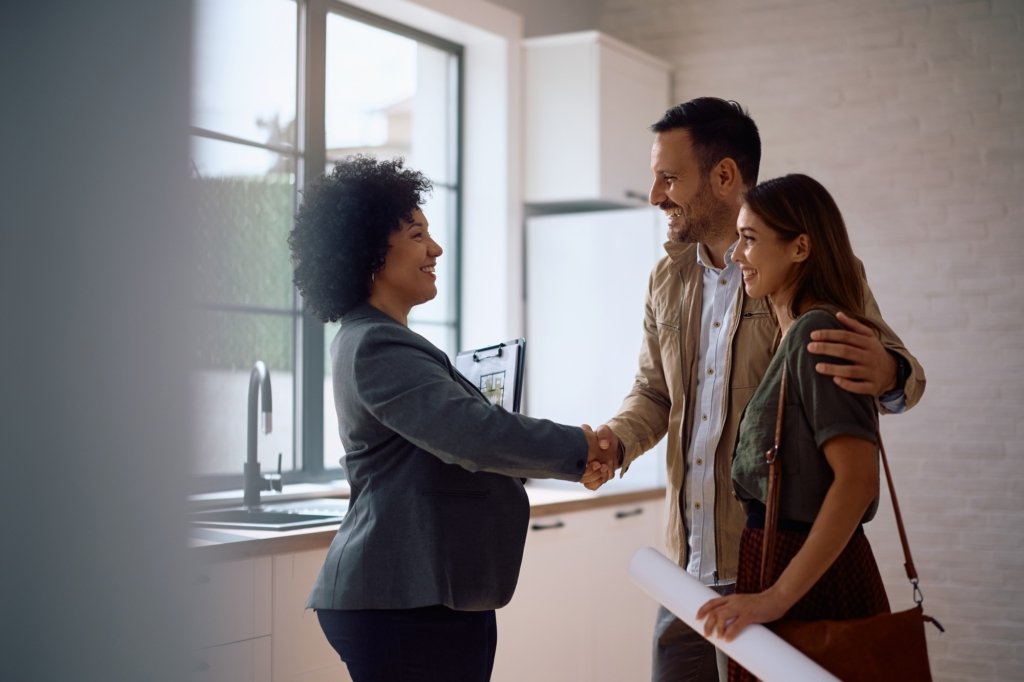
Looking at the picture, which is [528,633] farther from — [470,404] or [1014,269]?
[1014,269]

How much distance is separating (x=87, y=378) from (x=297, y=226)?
2.29 ft

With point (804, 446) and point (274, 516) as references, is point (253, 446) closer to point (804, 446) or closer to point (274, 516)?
point (274, 516)

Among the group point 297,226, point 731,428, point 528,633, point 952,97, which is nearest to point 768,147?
point 952,97

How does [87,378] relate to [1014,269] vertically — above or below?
below

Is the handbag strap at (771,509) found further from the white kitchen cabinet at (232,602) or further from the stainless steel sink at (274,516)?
the stainless steel sink at (274,516)

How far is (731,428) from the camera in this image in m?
2.15

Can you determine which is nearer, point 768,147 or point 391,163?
point 391,163

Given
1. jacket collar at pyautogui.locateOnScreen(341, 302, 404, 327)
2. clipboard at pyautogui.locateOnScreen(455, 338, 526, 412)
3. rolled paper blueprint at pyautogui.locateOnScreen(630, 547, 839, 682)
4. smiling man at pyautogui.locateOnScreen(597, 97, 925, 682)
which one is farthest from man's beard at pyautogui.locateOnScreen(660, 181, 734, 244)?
rolled paper blueprint at pyautogui.locateOnScreen(630, 547, 839, 682)

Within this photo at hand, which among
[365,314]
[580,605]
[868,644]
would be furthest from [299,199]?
[868,644]

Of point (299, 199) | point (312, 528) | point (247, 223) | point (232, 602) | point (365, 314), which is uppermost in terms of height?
point (299, 199)

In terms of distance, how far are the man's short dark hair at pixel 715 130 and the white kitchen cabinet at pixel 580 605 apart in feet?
4.60

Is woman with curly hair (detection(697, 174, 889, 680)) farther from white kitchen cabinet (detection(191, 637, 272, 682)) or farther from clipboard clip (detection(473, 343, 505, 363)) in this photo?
white kitchen cabinet (detection(191, 637, 272, 682))

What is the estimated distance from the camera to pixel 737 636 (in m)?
1.56

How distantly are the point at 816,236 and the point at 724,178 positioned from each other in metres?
0.63
